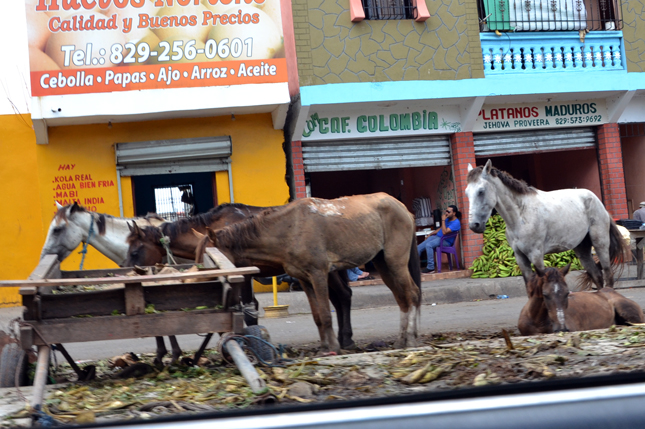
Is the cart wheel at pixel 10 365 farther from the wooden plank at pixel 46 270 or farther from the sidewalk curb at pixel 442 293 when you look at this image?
the sidewalk curb at pixel 442 293

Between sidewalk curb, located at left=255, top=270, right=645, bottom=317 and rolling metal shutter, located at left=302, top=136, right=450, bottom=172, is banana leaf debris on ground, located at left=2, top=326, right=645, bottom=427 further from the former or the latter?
rolling metal shutter, located at left=302, top=136, right=450, bottom=172

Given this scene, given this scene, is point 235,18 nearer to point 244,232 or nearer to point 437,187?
point 437,187

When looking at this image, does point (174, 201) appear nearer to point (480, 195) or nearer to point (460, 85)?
point (460, 85)

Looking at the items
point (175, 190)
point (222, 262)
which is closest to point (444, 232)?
point (175, 190)

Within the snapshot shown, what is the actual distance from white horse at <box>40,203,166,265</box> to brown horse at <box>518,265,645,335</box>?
14.8 feet

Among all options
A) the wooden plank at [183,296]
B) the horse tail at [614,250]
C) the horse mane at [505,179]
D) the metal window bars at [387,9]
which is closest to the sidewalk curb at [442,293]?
the horse tail at [614,250]

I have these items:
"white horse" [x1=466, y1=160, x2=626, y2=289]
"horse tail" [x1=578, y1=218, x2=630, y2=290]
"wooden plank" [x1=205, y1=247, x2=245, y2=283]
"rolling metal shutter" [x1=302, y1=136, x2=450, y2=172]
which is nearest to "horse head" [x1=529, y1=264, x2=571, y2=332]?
"white horse" [x1=466, y1=160, x2=626, y2=289]

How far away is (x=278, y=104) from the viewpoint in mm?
12125

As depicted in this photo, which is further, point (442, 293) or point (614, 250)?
point (442, 293)

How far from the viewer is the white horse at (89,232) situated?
7.86 m

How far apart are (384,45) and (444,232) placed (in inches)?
161

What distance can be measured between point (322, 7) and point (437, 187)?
510cm

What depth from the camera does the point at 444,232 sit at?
13.4 m

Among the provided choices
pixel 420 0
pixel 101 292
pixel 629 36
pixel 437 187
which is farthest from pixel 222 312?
pixel 629 36
